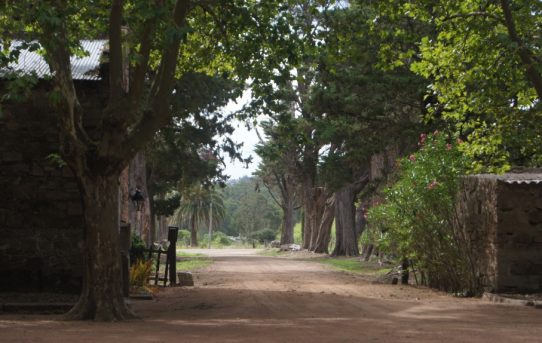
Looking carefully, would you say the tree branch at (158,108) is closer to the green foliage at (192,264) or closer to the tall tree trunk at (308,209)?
the green foliage at (192,264)

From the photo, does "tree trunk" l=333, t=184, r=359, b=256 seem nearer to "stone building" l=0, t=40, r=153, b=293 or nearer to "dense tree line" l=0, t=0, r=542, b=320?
"dense tree line" l=0, t=0, r=542, b=320

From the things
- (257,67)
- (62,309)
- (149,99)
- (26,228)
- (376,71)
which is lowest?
(62,309)

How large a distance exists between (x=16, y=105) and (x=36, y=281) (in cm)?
341

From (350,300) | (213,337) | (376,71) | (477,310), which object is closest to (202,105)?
(376,71)

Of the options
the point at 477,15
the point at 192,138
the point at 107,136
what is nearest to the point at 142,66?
the point at 107,136

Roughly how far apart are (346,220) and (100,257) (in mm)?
31468

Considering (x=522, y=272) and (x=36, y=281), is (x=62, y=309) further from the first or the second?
(x=522, y=272)

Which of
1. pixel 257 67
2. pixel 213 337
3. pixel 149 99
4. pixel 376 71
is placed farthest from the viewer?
pixel 376 71

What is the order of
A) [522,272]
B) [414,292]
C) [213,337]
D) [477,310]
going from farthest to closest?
[414,292] < [522,272] < [477,310] < [213,337]

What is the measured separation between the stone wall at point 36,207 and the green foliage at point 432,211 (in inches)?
289

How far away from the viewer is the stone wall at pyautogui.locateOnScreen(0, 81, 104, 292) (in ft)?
48.3

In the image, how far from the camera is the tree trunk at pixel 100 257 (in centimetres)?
1161

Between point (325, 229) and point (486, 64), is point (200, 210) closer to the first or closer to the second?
point (325, 229)

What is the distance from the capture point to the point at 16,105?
49.0 ft
